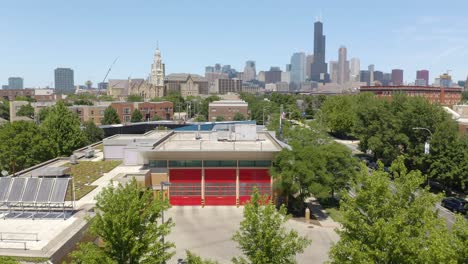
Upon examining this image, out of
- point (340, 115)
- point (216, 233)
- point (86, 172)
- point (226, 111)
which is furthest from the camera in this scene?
point (226, 111)

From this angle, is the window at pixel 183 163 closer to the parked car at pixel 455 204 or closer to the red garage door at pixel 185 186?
the red garage door at pixel 185 186

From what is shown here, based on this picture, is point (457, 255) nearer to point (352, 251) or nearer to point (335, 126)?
point (352, 251)

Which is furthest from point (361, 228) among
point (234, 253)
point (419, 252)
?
point (234, 253)

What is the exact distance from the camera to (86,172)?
4244 cm

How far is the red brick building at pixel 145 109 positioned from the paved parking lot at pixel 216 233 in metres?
88.8

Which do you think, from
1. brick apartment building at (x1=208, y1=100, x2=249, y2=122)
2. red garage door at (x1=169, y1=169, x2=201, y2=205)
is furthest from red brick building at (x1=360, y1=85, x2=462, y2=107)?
red garage door at (x1=169, y1=169, x2=201, y2=205)

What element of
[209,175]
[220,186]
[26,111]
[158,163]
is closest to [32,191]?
[158,163]

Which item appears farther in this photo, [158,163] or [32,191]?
[158,163]

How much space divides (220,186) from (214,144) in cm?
593

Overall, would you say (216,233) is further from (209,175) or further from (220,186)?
(209,175)

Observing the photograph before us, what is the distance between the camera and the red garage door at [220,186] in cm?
3884

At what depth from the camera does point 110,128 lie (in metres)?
89.2

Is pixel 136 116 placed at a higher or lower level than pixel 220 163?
higher

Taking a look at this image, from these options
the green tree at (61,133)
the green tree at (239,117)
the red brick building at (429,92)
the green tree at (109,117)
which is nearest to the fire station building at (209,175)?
the green tree at (61,133)
